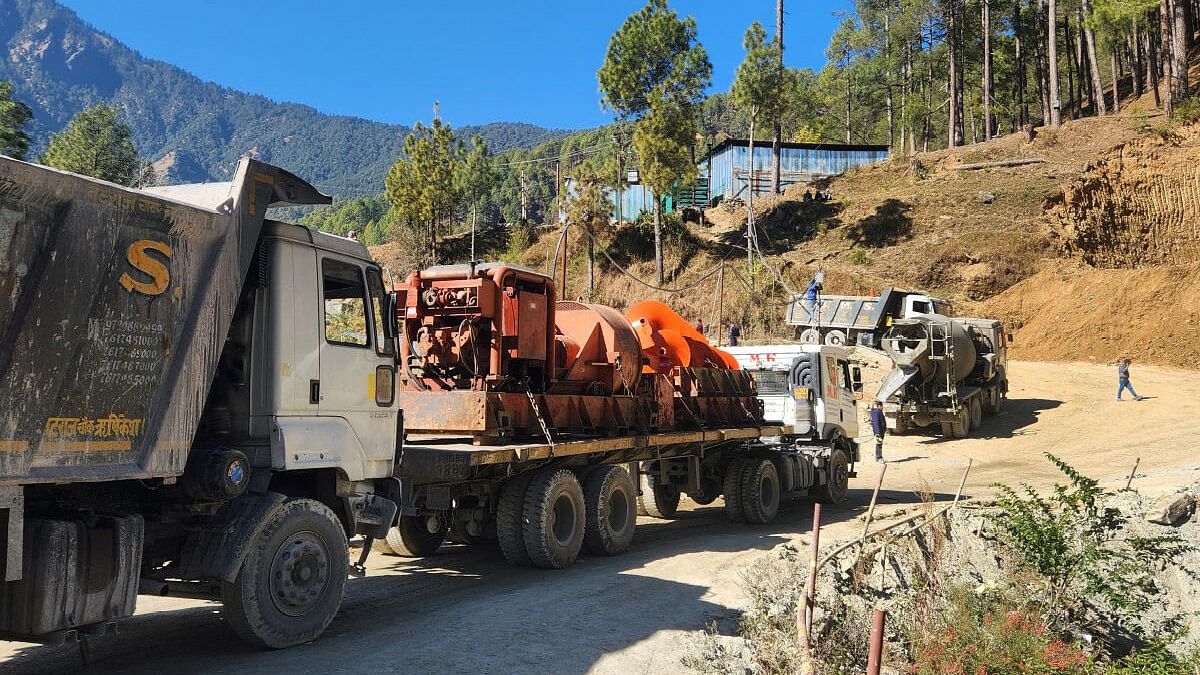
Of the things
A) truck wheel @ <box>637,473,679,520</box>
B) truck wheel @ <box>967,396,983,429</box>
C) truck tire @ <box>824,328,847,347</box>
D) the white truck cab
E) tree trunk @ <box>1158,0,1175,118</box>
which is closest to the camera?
truck wheel @ <box>637,473,679,520</box>

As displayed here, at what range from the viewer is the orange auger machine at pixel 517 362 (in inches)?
376

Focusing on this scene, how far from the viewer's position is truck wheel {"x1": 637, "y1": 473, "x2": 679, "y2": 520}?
15.4m

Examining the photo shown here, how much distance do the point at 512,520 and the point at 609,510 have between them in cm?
173

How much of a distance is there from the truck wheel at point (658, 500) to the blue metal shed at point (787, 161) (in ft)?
126

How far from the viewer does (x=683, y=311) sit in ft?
137

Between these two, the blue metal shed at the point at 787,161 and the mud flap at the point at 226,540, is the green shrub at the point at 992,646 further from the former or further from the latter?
the blue metal shed at the point at 787,161

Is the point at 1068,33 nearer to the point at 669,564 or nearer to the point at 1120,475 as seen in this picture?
the point at 1120,475

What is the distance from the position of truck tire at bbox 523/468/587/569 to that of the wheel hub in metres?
3.20

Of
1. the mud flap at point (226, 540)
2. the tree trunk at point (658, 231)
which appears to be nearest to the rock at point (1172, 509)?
the mud flap at point (226, 540)

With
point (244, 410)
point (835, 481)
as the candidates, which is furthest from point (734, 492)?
point (244, 410)

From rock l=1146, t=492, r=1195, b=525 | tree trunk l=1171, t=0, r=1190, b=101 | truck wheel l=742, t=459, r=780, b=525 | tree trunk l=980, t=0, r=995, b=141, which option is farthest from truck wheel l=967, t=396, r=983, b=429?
tree trunk l=980, t=0, r=995, b=141

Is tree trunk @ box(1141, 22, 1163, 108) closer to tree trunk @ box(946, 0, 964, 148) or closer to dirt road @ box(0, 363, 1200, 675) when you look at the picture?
tree trunk @ box(946, 0, 964, 148)

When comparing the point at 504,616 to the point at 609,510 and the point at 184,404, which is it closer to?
the point at 184,404

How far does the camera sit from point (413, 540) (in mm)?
11148
